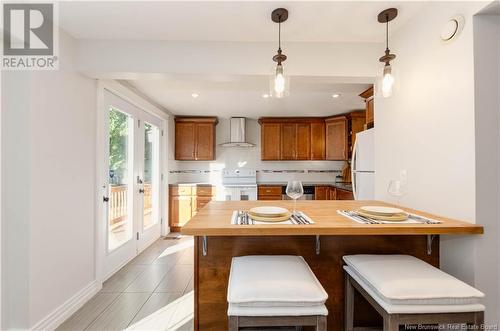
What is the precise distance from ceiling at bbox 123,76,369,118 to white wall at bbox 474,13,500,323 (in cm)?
103

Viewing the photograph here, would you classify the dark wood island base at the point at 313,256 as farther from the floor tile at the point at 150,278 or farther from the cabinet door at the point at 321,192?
the cabinet door at the point at 321,192

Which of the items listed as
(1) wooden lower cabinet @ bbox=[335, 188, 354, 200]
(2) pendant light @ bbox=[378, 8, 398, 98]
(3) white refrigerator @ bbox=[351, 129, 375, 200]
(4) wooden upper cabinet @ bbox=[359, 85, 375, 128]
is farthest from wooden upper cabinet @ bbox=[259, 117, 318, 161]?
(2) pendant light @ bbox=[378, 8, 398, 98]

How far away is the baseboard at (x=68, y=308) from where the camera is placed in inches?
70.1

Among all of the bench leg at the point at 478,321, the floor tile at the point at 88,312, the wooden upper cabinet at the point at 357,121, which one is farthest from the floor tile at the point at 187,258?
the wooden upper cabinet at the point at 357,121

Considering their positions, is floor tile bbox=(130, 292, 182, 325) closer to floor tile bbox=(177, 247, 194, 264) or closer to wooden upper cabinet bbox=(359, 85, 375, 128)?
floor tile bbox=(177, 247, 194, 264)

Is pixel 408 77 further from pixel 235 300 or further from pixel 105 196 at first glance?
pixel 105 196

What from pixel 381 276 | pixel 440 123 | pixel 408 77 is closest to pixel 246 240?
pixel 381 276

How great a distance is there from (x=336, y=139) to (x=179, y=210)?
320 cm

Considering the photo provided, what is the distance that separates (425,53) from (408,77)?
0.21m

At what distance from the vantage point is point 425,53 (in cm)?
173

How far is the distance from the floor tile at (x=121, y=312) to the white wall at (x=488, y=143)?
93.4 inches

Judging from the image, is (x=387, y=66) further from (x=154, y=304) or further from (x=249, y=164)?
(x=249, y=164)

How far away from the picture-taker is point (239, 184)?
5004mm

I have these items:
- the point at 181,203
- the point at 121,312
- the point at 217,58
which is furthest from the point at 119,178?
the point at 217,58
